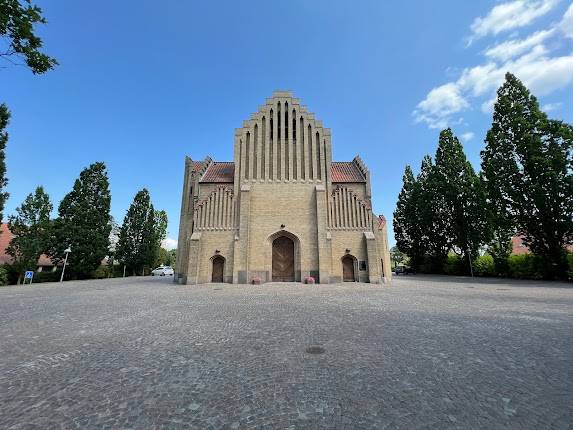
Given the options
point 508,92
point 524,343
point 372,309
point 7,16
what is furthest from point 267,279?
point 508,92

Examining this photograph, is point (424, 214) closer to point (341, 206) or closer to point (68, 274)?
point (341, 206)

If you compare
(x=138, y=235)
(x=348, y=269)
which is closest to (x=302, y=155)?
(x=348, y=269)

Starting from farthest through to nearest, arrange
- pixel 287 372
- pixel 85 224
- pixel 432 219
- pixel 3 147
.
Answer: pixel 432 219 → pixel 85 224 → pixel 3 147 → pixel 287 372

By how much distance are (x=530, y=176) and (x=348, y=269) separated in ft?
67.8

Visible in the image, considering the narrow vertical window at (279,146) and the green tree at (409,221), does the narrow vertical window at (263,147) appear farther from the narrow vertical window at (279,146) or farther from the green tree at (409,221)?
the green tree at (409,221)

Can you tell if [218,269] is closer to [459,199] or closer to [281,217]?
[281,217]

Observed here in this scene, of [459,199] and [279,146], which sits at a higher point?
[279,146]

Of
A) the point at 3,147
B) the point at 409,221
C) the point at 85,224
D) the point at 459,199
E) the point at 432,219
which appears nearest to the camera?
the point at 3,147

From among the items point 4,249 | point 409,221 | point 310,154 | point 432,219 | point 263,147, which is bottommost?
point 4,249

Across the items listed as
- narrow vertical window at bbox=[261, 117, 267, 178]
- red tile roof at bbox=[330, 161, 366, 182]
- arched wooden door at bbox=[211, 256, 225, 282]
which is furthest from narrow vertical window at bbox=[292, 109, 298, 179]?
arched wooden door at bbox=[211, 256, 225, 282]

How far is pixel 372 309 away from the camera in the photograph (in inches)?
439

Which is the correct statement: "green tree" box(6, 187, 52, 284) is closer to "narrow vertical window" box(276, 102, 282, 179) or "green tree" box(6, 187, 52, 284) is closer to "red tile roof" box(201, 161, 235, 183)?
"red tile roof" box(201, 161, 235, 183)

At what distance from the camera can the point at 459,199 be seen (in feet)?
121

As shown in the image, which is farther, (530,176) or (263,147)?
(263,147)
